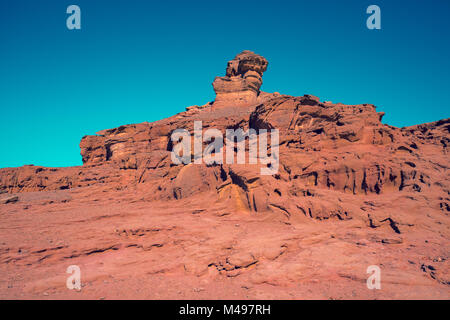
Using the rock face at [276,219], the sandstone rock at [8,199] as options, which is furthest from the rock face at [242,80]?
the sandstone rock at [8,199]

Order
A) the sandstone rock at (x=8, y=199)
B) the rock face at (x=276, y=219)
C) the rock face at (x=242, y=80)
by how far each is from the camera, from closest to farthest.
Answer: the rock face at (x=276, y=219) → the sandstone rock at (x=8, y=199) → the rock face at (x=242, y=80)

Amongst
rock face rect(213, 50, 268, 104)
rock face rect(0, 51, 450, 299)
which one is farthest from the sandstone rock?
rock face rect(213, 50, 268, 104)

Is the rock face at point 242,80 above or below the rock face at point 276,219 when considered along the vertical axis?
above

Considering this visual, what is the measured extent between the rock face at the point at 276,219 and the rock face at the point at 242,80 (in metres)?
16.4

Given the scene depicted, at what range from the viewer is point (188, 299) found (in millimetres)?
7727

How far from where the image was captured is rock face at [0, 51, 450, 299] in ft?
28.2

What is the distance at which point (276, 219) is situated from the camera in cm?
1250

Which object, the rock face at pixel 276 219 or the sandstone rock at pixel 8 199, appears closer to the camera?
the rock face at pixel 276 219

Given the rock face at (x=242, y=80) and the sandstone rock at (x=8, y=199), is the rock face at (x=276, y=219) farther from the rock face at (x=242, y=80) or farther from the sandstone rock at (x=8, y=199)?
the rock face at (x=242, y=80)

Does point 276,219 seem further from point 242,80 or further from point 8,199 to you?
point 242,80

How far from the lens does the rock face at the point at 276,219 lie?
28.2 feet

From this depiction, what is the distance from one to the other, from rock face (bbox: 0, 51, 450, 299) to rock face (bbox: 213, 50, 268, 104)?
54.0ft

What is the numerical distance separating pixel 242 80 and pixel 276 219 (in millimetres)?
29666
